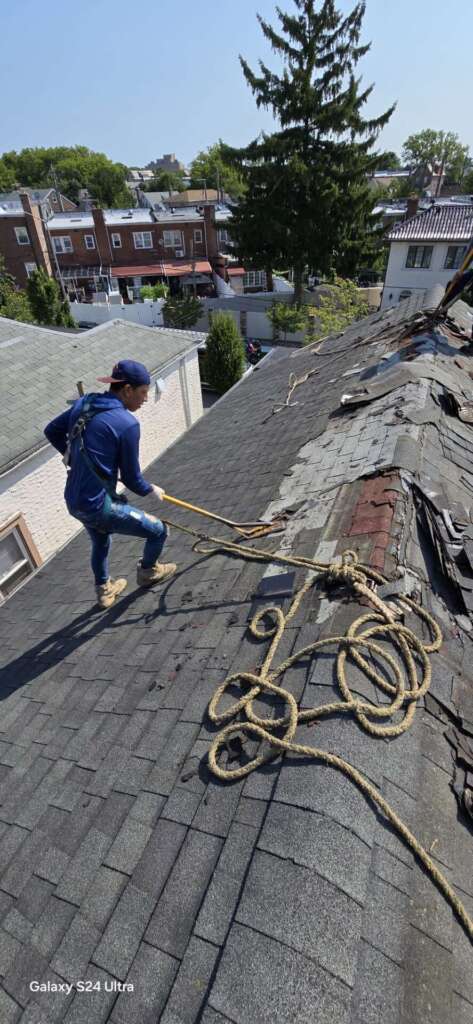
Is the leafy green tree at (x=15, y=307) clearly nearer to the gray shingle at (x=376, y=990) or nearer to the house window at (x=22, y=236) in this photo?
the house window at (x=22, y=236)

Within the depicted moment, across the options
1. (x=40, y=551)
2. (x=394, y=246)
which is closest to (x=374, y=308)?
(x=394, y=246)

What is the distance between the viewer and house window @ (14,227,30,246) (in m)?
41.0

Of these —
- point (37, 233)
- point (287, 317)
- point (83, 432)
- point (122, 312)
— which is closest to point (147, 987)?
point (83, 432)

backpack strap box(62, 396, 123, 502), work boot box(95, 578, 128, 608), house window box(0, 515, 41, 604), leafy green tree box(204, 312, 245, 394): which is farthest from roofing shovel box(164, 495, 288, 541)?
leafy green tree box(204, 312, 245, 394)

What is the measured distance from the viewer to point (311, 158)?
27188 millimetres

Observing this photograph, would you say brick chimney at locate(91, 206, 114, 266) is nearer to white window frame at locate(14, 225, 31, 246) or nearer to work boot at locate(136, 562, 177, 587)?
white window frame at locate(14, 225, 31, 246)

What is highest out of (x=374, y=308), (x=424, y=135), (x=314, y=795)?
(x=424, y=135)

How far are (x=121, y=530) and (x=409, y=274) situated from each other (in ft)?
103

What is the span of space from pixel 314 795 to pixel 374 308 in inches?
1378

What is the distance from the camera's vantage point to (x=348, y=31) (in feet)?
85.1

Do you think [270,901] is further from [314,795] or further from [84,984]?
[84,984]

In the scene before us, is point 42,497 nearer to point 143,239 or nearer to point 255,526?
point 255,526

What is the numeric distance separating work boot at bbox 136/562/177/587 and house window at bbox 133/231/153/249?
47299 millimetres

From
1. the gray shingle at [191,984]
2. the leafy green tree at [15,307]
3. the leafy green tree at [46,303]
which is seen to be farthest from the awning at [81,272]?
the gray shingle at [191,984]
